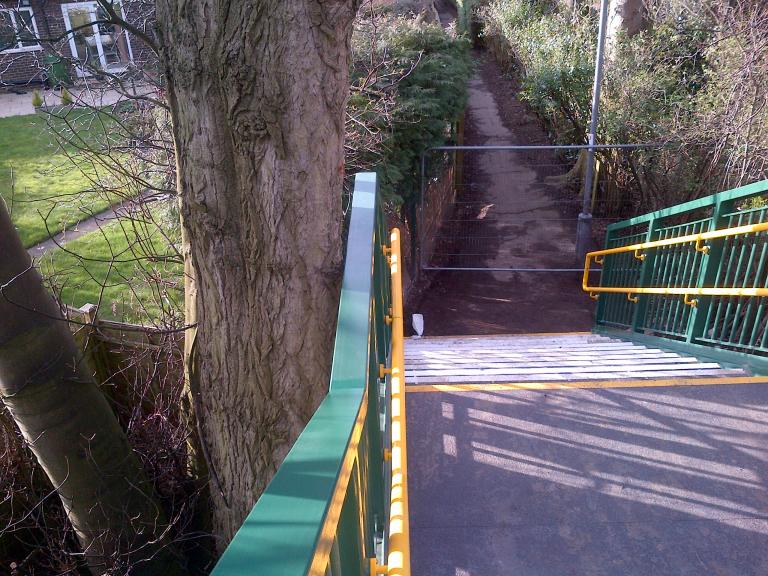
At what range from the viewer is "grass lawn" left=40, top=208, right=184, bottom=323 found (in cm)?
513

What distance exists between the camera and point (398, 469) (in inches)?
76.0

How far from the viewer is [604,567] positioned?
247cm

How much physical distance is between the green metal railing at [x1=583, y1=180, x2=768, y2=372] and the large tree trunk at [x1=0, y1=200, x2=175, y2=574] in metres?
3.97

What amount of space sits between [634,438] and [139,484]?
2.73m

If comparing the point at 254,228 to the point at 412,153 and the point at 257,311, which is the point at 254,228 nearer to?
the point at 257,311

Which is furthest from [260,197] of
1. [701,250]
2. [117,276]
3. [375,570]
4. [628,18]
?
[628,18]

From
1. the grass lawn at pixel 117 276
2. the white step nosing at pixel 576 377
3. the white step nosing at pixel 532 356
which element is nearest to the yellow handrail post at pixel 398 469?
the white step nosing at pixel 576 377

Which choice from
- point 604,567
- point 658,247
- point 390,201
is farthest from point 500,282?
point 604,567

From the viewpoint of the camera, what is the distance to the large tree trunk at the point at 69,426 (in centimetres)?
289

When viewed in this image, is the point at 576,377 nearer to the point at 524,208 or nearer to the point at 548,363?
the point at 548,363

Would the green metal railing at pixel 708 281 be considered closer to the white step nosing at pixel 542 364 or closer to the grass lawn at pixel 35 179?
the white step nosing at pixel 542 364

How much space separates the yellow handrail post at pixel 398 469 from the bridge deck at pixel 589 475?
707 mm

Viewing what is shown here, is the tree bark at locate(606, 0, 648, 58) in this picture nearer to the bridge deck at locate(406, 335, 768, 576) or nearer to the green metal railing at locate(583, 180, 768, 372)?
the green metal railing at locate(583, 180, 768, 372)

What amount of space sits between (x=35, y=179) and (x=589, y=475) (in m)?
9.52
